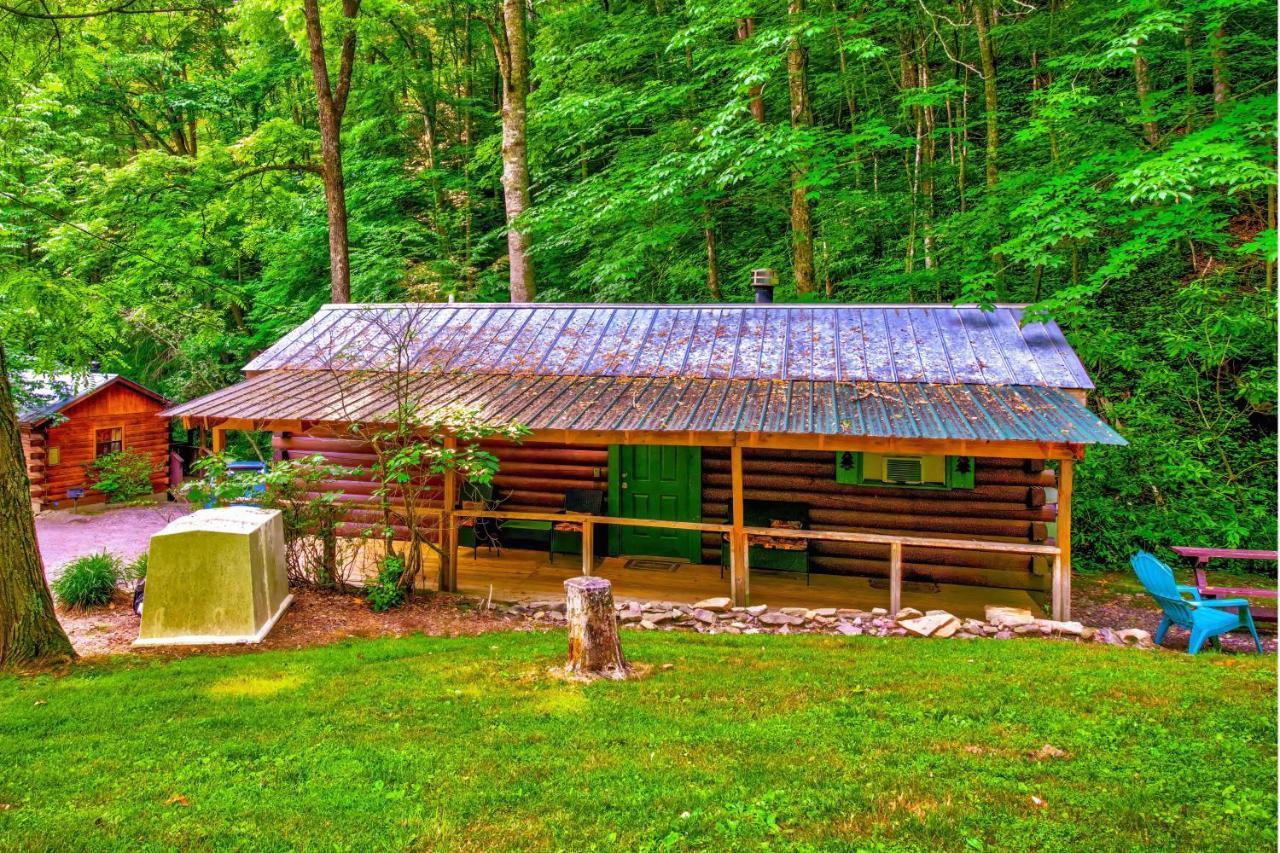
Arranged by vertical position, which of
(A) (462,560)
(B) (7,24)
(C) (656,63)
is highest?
(C) (656,63)

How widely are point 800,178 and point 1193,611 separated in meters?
8.18

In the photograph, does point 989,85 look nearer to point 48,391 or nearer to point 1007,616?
point 1007,616

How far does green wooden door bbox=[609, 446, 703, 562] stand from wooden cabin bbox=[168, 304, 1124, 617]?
0.03m

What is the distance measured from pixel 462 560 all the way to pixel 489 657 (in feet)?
13.4

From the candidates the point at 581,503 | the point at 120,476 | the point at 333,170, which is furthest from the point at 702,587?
the point at 120,476

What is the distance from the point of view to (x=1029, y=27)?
37.8 ft

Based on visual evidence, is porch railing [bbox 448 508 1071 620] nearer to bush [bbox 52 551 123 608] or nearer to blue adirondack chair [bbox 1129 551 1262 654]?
blue adirondack chair [bbox 1129 551 1262 654]

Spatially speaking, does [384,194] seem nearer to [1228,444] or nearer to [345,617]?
[345,617]

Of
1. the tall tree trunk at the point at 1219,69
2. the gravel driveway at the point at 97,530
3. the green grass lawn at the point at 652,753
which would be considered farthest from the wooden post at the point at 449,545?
the tall tree trunk at the point at 1219,69

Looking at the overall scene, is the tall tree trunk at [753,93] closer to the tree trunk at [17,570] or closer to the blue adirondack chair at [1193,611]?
the blue adirondack chair at [1193,611]

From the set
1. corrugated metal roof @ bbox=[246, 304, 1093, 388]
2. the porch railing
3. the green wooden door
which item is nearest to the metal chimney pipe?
corrugated metal roof @ bbox=[246, 304, 1093, 388]

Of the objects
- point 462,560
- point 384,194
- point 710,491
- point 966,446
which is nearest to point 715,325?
point 710,491

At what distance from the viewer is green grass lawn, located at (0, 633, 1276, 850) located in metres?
3.20

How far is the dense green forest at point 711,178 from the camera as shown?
9.13 m
